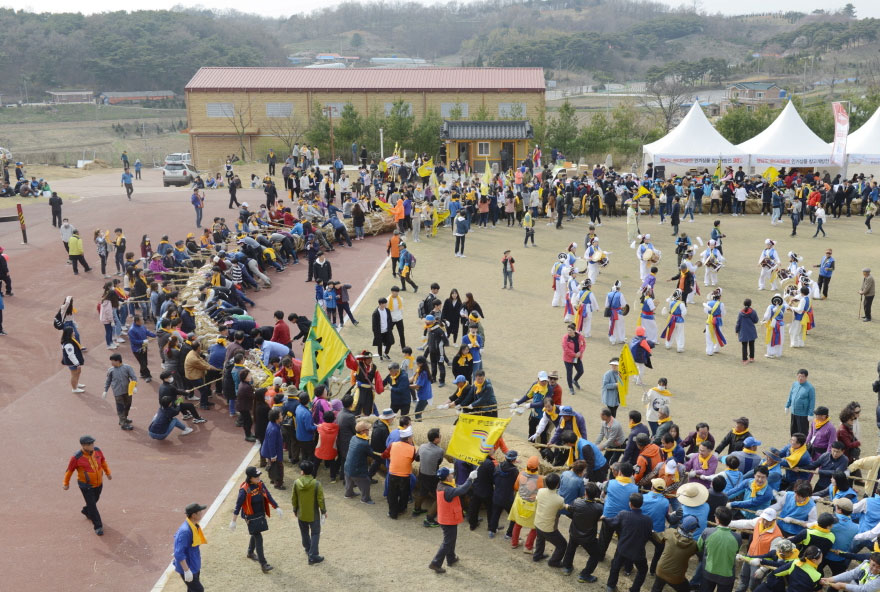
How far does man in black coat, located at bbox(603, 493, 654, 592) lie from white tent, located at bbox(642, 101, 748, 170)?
101 ft

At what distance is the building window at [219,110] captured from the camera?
54.1 meters

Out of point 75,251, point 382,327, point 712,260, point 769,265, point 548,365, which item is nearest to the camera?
point 382,327

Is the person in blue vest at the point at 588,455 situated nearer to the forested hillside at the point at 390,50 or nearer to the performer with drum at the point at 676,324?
the performer with drum at the point at 676,324

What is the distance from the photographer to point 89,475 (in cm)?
1062

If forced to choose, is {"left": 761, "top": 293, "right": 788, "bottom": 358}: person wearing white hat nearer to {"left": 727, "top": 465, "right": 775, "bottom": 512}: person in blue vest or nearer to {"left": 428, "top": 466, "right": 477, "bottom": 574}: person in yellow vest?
{"left": 727, "top": 465, "right": 775, "bottom": 512}: person in blue vest

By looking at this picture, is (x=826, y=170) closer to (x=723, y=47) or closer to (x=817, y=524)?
(x=817, y=524)

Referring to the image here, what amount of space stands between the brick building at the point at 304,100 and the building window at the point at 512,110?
0.21 ft

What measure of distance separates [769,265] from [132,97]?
98.0 metres

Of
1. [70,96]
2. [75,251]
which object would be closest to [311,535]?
[75,251]

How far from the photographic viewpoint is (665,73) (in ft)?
392

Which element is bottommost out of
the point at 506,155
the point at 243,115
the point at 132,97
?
the point at 506,155

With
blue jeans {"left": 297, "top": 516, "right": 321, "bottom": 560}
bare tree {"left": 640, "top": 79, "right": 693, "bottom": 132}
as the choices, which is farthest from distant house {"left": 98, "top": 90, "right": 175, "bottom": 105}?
blue jeans {"left": 297, "top": 516, "right": 321, "bottom": 560}

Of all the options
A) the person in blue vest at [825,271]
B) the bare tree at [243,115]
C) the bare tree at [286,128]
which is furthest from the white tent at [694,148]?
the bare tree at [243,115]

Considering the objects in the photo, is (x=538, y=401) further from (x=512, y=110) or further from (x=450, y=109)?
(x=450, y=109)
